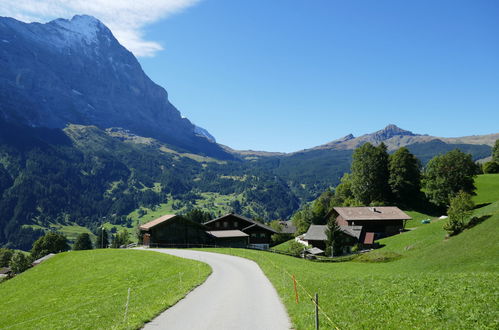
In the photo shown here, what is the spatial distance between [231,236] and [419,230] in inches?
1796

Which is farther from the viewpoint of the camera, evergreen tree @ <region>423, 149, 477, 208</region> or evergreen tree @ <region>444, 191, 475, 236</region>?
evergreen tree @ <region>423, 149, 477, 208</region>

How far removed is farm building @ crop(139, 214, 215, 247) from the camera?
8365 centimetres

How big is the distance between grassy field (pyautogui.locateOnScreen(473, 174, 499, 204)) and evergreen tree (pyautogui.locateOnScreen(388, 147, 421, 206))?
55.7 feet

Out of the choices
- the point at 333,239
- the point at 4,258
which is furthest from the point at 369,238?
the point at 4,258

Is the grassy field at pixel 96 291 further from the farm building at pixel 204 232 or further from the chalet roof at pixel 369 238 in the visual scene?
the chalet roof at pixel 369 238

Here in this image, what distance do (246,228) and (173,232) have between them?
23.3m

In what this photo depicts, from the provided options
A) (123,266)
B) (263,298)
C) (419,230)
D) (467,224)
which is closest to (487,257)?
(467,224)

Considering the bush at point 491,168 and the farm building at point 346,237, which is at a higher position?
the bush at point 491,168

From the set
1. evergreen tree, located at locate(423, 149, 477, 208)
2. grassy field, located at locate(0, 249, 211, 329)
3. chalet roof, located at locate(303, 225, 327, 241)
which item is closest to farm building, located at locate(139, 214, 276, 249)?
chalet roof, located at locate(303, 225, 327, 241)

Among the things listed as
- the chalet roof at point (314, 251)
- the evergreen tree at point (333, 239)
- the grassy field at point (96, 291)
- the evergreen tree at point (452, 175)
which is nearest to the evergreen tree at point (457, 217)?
the evergreen tree at point (333, 239)

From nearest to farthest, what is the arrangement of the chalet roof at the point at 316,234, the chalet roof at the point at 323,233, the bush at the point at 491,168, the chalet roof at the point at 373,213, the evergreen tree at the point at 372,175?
the chalet roof at the point at 323,233, the chalet roof at the point at 316,234, the chalet roof at the point at 373,213, the evergreen tree at the point at 372,175, the bush at the point at 491,168

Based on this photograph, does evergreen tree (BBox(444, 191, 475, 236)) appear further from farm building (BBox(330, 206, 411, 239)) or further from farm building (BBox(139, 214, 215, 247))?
farm building (BBox(139, 214, 215, 247))

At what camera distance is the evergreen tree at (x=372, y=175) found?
367 feet

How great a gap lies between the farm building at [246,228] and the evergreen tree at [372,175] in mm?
35386
